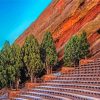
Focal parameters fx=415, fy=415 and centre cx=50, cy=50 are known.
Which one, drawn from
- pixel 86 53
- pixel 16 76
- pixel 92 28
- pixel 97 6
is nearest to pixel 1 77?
pixel 16 76

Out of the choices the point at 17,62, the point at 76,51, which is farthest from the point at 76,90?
the point at 17,62

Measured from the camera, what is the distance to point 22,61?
59531mm

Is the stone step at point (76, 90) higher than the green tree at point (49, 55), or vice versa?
the green tree at point (49, 55)

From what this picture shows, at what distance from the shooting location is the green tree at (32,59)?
57.4m

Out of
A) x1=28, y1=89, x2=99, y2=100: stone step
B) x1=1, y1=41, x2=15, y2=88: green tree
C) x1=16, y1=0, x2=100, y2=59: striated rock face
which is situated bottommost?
x1=28, y1=89, x2=99, y2=100: stone step

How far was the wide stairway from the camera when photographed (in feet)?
113

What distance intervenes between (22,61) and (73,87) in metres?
21.5

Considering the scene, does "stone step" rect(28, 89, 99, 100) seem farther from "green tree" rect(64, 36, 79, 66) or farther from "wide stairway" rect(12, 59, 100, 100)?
"green tree" rect(64, 36, 79, 66)

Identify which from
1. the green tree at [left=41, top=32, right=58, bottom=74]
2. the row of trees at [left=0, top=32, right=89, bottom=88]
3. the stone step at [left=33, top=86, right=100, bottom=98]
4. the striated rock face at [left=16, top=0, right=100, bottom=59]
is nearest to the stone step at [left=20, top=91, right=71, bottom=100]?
the stone step at [left=33, top=86, right=100, bottom=98]

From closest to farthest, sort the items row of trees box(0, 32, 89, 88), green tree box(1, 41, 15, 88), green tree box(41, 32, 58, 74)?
green tree box(1, 41, 15, 88)
row of trees box(0, 32, 89, 88)
green tree box(41, 32, 58, 74)

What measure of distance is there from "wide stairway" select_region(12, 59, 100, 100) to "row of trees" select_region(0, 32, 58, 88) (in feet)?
31.9

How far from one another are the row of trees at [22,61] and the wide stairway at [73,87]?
9.73 meters

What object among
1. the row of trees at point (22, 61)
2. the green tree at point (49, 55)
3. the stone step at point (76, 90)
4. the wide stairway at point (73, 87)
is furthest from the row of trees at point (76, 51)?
the stone step at point (76, 90)

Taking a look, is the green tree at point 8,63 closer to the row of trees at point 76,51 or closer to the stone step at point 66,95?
the row of trees at point 76,51
